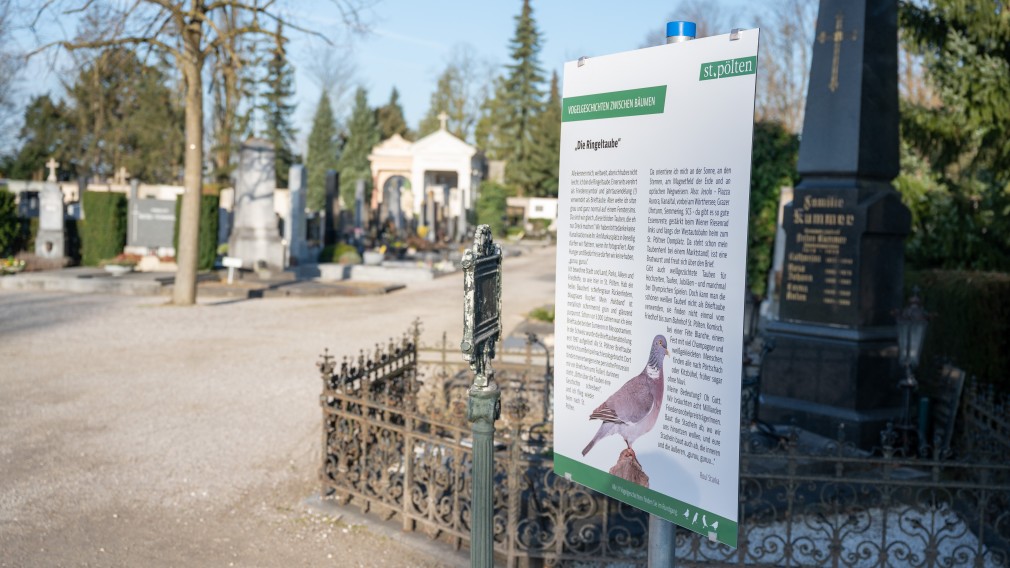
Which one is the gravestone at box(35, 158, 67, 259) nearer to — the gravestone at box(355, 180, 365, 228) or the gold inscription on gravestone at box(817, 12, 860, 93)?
the gravestone at box(355, 180, 365, 228)

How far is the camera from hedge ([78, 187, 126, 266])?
2261 centimetres

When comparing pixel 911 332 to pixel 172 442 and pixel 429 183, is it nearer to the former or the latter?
pixel 172 442

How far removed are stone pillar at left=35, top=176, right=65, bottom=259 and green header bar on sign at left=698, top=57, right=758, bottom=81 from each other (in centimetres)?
2281

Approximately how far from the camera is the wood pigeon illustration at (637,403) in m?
2.68

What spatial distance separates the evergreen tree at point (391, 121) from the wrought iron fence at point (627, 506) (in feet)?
240

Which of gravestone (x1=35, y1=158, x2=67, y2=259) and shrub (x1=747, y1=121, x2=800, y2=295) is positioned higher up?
shrub (x1=747, y1=121, x2=800, y2=295)

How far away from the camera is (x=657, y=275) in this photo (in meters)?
2.67

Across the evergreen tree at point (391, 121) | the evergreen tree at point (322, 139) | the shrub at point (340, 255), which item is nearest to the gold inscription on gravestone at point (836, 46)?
the shrub at point (340, 255)

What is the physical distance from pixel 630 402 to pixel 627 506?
2982 millimetres

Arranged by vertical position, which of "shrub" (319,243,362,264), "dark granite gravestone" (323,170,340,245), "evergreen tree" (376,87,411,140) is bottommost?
"shrub" (319,243,362,264)

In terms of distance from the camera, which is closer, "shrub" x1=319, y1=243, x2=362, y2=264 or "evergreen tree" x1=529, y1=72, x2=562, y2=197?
"shrub" x1=319, y1=243, x2=362, y2=264

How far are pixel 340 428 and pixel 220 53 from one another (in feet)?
39.1

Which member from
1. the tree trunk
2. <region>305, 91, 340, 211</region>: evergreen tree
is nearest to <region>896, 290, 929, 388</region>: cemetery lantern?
the tree trunk

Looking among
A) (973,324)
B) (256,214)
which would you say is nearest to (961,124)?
(973,324)
